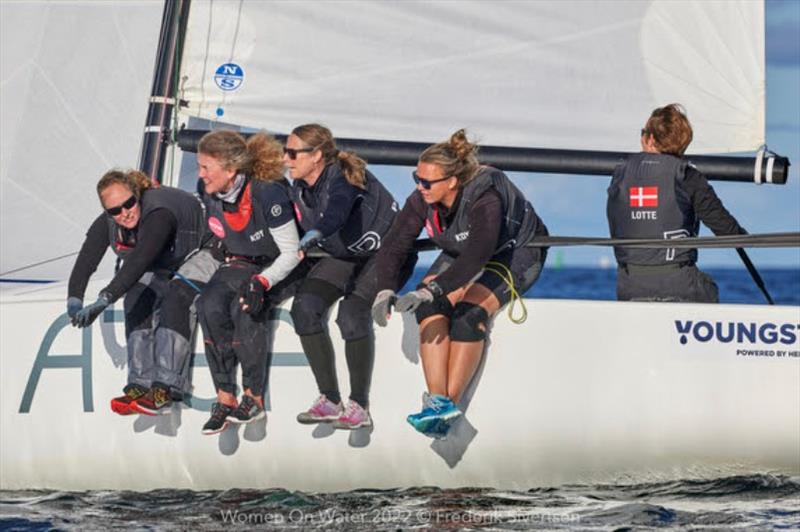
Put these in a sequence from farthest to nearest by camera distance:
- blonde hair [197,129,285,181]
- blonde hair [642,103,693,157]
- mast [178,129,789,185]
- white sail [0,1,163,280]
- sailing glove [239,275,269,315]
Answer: white sail [0,1,163,280] → mast [178,129,789,185] → blonde hair [642,103,693,157] → blonde hair [197,129,285,181] → sailing glove [239,275,269,315]

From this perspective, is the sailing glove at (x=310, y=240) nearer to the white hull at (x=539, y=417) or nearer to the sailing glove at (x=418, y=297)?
the sailing glove at (x=418, y=297)

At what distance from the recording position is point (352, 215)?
597cm

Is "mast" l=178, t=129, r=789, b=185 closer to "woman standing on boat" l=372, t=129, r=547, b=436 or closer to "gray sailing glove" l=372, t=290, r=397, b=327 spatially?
"woman standing on boat" l=372, t=129, r=547, b=436

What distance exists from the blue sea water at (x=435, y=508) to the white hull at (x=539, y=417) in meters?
0.08

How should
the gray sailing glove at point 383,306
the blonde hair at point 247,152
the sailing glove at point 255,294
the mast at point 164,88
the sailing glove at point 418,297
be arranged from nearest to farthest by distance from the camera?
the sailing glove at point 418,297, the gray sailing glove at point 383,306, the sailing glove at point 255,294, the blonde hair at point 247,152, the mast at point 164,88

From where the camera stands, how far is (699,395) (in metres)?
5.89

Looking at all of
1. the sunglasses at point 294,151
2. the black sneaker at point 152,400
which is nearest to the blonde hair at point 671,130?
the sunglasses at point 294,151

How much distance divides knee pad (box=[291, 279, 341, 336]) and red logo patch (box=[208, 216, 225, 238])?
39 cm

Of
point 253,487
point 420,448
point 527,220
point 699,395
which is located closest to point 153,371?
point 253,487

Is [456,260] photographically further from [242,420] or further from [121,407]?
[121,407]

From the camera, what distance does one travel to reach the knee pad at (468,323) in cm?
579

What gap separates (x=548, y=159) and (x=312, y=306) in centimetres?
145

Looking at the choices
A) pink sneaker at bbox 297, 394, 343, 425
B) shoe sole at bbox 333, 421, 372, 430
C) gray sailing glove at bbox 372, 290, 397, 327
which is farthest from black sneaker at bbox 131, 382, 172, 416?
gray sailing glove at bbox 372, 290, 397, 327

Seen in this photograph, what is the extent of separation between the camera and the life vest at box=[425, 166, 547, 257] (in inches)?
225
